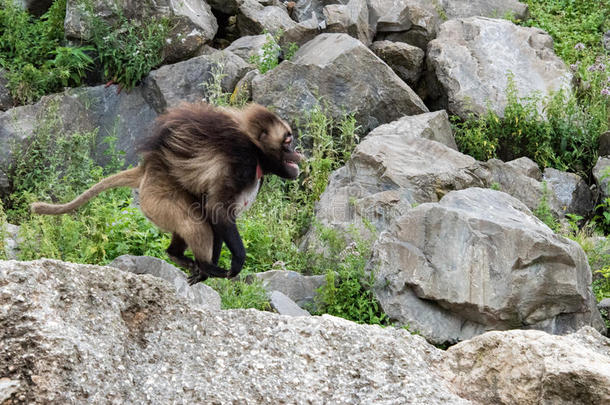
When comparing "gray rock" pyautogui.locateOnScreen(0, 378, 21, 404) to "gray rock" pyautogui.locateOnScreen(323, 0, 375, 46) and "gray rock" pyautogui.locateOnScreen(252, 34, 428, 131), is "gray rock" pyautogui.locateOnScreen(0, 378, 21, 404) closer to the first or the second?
"gray rock" pyautogui.locateOnScreen(252, 34, 428, 131)

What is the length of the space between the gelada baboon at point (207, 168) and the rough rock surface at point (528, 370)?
2404 millimetres

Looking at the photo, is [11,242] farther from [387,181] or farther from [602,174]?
[602,174]

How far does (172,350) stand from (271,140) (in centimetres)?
270

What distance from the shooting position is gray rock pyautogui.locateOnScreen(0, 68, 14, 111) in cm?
1148

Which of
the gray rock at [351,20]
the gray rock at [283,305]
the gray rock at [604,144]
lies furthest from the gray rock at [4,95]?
the gray rock at [604,144]

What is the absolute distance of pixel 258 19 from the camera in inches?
485

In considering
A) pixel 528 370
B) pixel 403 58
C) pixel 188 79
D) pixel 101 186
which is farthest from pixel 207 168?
pixel 403 58

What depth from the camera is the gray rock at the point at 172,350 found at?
10.3ft

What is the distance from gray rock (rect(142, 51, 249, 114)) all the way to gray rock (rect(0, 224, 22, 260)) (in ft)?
10.9

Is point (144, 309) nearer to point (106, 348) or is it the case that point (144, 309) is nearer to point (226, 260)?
point (106, 348)

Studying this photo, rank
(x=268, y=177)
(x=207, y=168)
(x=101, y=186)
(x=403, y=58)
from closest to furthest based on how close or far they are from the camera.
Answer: (x=207, y=168), (x=101, y=186), (x=268, y=177), (x=403, y=58)

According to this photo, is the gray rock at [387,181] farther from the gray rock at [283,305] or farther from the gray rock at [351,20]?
the gray rock at [351,20]

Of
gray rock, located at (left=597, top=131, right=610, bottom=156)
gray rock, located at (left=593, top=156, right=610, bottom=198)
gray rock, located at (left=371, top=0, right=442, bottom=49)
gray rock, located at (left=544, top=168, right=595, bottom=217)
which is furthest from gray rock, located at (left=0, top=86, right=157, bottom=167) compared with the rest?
gray rock, located at (left=597, top=131, right=610, bottom=156)

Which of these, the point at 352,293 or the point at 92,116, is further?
the point at 92,116
